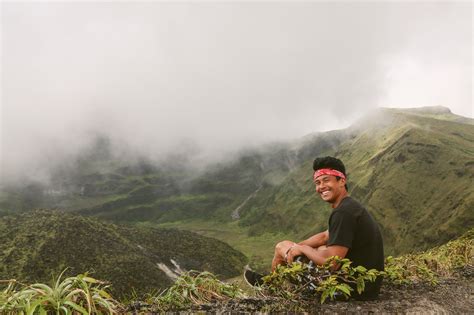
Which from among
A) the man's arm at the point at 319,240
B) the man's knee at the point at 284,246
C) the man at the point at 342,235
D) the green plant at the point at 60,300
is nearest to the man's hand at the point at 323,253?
the man at the point at 342,235

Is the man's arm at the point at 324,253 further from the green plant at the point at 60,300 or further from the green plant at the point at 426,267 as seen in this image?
the green plant at the point at 60,300

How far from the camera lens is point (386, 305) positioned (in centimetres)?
581

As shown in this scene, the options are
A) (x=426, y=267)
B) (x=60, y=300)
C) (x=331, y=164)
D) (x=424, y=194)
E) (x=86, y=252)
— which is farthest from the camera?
(x=424, y=194)

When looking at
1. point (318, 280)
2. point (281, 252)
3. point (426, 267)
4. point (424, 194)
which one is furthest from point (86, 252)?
point (424, 194)

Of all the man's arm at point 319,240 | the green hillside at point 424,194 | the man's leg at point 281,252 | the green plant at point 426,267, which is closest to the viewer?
the man's leg at point 281,252

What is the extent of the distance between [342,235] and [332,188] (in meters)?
1.05

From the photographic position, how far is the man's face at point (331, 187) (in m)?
6.56

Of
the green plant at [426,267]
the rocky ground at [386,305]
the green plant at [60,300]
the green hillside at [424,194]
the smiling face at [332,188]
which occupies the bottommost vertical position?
the green hillside at [424,194]

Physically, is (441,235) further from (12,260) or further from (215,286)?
(215,286)

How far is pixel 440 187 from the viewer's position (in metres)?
158

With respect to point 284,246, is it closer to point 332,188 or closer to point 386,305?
point 332,188

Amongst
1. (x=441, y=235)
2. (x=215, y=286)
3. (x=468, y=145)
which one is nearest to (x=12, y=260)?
(x=215, y=286)

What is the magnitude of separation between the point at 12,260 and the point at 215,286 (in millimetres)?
81501

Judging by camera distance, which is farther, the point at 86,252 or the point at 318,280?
the point at 86,252
